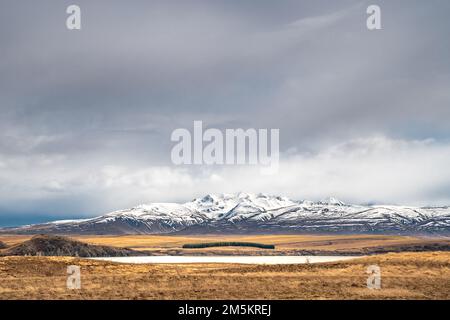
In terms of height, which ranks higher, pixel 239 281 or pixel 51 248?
pixel 239 281

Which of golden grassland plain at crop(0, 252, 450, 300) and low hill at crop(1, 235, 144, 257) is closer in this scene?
golden grassland plain at crop(0, 252, 450, 300)

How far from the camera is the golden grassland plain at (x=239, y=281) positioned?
1764 inches

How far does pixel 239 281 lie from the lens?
5431 cm

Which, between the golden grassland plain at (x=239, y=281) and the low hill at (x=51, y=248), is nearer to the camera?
the golden grassland plain at (x=239, y=281)

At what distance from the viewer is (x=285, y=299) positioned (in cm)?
4166

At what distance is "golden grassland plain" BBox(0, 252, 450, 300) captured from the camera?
44.8 meters

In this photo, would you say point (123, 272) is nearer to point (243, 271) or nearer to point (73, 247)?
point (243, 271)

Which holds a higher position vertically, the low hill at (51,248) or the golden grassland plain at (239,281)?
the golden grassland plain at (239,281)

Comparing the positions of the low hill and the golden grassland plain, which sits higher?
the golden grassland plain

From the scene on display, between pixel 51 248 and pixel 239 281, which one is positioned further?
pixel 51 248
